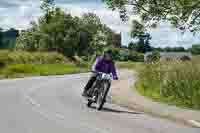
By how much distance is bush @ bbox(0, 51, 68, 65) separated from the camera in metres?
61.2

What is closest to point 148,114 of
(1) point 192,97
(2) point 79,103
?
(1) point 192,97

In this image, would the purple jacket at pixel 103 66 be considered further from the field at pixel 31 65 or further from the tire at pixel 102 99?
the field at pixel 31 65

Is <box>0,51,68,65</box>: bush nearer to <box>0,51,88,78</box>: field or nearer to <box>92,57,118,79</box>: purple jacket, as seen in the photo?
<box>0,51,88,78</box>: field

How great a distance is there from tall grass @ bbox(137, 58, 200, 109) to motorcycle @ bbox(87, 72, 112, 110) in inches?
104

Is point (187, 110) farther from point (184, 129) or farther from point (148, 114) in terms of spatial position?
point (184, 129)

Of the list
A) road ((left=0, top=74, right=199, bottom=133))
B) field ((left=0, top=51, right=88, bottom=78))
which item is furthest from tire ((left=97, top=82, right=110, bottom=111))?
field ((left=0, top=51, right=88, bottom=78))

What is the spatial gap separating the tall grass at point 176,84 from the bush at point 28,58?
3575 cm

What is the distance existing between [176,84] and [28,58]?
47593mm

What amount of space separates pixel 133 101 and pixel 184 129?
6517mm

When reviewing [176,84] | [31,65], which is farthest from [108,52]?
[31,65]

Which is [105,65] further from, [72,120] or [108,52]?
[72,120]

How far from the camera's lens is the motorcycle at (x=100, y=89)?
1755cm

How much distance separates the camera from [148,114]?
16.3 m

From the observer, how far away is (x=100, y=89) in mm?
17906
